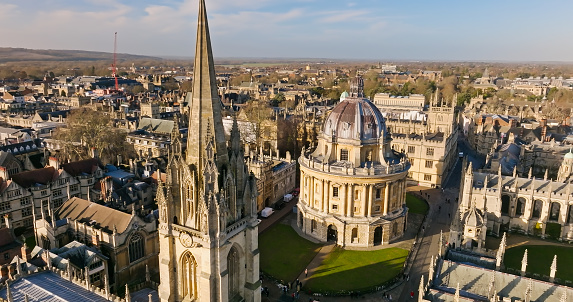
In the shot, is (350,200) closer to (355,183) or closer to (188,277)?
(355,183)

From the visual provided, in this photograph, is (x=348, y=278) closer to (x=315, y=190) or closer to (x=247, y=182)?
(x=315, y=190)

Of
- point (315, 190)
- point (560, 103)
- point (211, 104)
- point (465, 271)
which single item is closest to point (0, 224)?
point (315, 190)

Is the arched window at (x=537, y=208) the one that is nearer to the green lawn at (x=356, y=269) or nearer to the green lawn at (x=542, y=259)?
the green lawn at (x=542, y=259)

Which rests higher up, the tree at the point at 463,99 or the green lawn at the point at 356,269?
the tree at the point at 463,99

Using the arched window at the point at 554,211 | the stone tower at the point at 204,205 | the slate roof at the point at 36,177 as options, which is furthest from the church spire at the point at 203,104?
the arched window at the point at 554,211

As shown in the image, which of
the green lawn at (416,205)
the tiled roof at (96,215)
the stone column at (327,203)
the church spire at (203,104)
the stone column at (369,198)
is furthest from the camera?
the green lawn at (416,205)

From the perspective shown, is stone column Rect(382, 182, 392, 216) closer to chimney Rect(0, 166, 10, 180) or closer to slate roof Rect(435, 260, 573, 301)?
slate roof Rect(435, 260, 573, 301)

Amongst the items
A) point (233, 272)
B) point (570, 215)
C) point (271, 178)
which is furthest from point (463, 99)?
point (233, 272)
